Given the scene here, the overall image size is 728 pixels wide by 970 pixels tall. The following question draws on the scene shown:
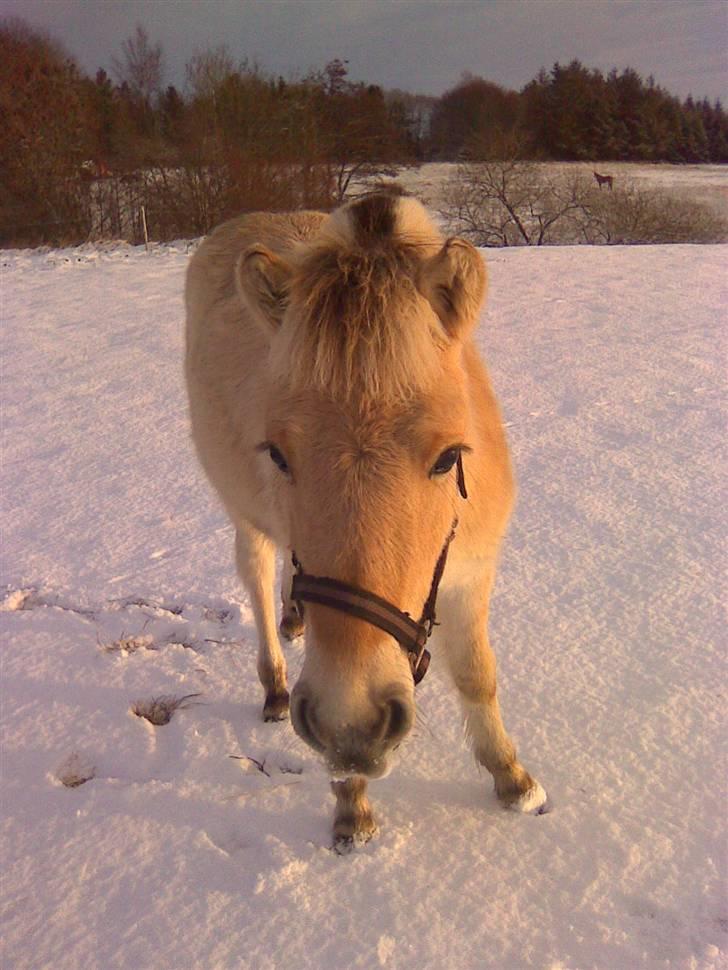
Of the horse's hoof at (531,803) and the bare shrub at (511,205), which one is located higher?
the bare shrub at (511,205)

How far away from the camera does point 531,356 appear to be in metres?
7.25

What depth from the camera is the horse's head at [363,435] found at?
1510mm

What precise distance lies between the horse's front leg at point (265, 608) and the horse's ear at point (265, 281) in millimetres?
1550

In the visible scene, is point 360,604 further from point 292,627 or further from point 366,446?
point 292,627

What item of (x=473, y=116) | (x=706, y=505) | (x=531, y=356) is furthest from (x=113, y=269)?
(x=473, y=116)

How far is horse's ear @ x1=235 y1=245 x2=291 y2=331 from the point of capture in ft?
6.11

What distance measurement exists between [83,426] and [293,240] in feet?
12.6

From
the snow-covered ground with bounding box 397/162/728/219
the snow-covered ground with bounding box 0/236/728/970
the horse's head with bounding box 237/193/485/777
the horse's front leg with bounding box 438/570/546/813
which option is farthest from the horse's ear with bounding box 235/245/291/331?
the snow-covered ground with bounding box 397/162/728/219

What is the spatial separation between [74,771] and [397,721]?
184cm

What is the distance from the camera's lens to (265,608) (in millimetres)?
3252

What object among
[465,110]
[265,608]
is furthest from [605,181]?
[265,608]

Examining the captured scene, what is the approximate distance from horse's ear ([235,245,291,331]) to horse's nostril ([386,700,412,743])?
1.07 m

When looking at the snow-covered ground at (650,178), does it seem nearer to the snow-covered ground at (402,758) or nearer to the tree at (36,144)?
the tree at (36,144)

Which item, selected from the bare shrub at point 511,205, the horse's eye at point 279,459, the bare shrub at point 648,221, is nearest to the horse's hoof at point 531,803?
the horse's eye at point 279,459
